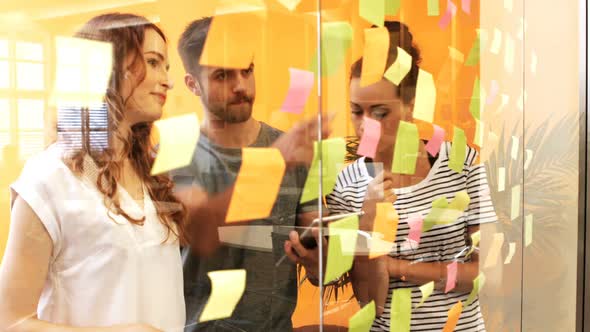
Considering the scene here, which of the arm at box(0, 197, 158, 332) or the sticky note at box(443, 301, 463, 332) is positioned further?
the sticky note at box(443, 301, 463, 332)

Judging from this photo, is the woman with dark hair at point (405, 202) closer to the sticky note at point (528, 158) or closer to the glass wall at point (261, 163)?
the glass wall at point (261, 163)

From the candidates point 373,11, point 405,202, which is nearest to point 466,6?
point 373,11

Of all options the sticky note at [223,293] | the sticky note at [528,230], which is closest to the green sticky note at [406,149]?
the sticky note at [223,293]

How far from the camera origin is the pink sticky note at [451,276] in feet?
5.76

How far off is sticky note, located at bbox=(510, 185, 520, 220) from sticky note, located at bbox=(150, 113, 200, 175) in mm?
1447

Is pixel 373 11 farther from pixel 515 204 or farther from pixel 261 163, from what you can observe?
pixel 515 204

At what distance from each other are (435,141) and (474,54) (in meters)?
0.35

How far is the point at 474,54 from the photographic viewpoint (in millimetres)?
1869

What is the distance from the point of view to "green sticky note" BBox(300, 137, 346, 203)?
129 cm

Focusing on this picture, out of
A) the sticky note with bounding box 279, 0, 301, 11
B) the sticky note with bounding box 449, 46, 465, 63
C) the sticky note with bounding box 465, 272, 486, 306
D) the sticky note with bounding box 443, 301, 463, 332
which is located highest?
the sticky note with bounding box 279, 0, 301, 11

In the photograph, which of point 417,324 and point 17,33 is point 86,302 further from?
point 417,324

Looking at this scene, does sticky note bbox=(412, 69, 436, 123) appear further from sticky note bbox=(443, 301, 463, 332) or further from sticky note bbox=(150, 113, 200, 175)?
sticky note bbox=(150, 113, 200, 175)

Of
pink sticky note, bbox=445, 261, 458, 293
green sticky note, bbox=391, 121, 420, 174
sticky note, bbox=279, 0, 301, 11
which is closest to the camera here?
sticky note, bbox=279, 0, 301, 11

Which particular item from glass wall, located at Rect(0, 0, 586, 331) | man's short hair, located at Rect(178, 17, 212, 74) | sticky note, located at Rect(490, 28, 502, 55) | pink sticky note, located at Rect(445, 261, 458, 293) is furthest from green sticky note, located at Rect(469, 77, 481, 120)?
man's short hair, located at Rect(178, 17, 212, 74)
